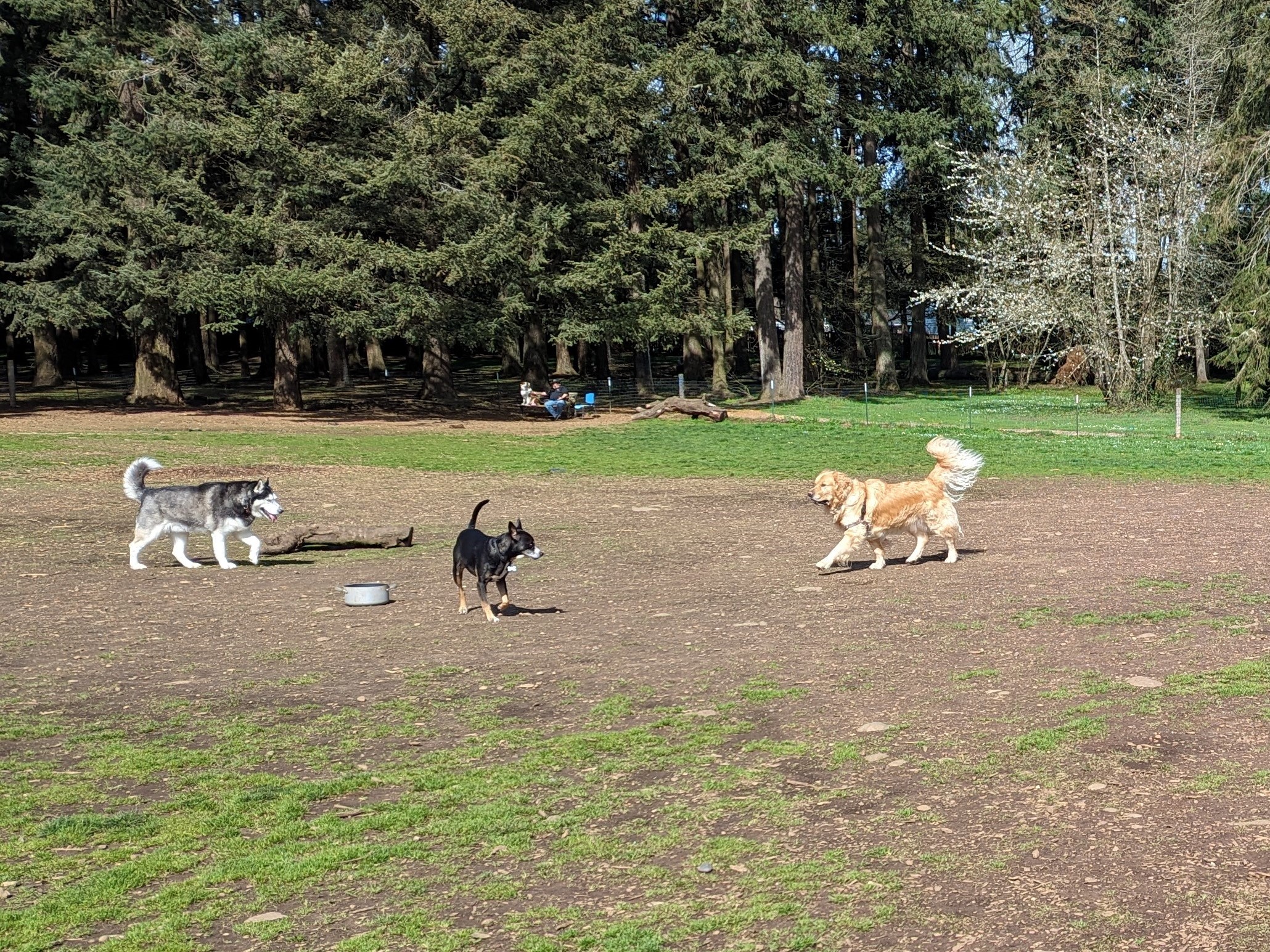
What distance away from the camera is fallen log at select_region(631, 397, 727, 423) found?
40.6 m

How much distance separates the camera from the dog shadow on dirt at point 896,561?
49.6ft

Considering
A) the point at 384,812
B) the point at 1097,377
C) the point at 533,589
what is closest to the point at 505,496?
the point at 533,589

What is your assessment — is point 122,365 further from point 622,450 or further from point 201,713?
point 201,713

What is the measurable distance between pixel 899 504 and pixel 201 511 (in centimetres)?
820

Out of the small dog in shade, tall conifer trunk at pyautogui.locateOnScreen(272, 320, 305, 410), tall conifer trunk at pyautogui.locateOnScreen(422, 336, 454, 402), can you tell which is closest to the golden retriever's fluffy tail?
the small dog in shade

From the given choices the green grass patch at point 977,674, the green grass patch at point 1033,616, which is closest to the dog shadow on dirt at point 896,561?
the green grass patch at point 1033,616

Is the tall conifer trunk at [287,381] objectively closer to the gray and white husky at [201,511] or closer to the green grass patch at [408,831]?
the gray and white husky at [201,511]

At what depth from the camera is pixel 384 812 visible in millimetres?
7395

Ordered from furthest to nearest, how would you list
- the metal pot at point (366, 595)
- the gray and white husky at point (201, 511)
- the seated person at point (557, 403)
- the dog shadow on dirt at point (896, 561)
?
the seated person at point (557, 403)
the gray and white husky at point (201, 511)
the dog shadow on dirt at point (896, 561)
the metal pot at point (366, 595)

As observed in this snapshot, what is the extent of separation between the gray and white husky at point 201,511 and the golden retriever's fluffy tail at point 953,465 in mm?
7693

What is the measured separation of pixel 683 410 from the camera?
4141 cm

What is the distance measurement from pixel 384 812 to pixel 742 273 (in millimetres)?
64999

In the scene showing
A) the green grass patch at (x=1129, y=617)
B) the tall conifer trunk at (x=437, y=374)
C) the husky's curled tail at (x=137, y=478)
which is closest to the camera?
the green grass patch at (x=1129, y=617)

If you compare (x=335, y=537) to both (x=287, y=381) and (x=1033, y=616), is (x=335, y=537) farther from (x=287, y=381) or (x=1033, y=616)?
(x=287, y=381)
